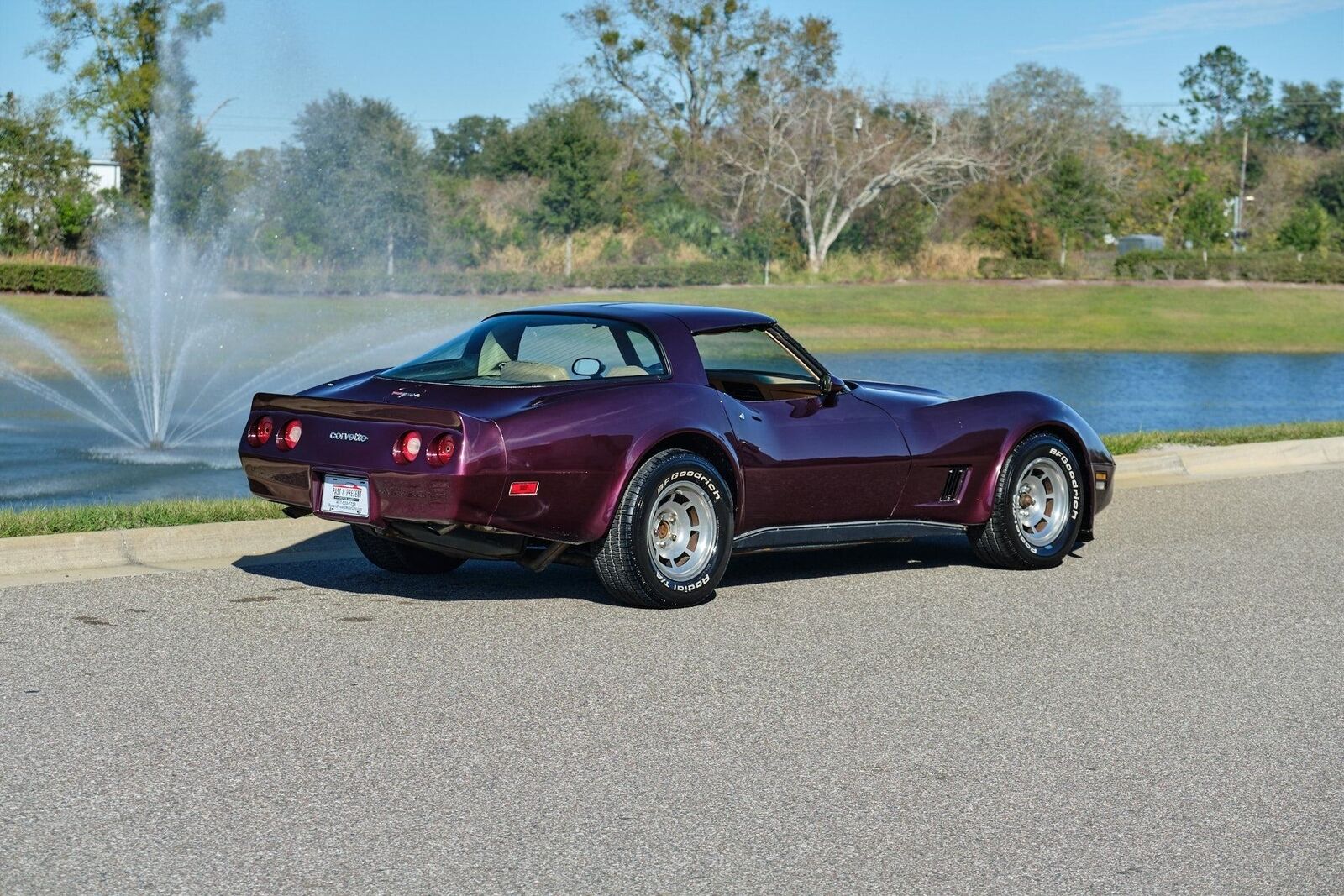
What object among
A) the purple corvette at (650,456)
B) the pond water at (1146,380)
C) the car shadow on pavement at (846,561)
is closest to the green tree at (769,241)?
the pond water at (1146,380)

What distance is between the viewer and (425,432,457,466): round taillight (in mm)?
6980

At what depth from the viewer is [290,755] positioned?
528 cm

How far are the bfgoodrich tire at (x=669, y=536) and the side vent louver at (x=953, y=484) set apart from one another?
1.38 metres

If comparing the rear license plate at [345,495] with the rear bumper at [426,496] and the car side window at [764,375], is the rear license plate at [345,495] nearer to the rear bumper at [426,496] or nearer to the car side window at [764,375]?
the rear bumper at [426,496]

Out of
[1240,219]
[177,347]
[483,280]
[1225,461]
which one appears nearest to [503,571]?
[1225,461]

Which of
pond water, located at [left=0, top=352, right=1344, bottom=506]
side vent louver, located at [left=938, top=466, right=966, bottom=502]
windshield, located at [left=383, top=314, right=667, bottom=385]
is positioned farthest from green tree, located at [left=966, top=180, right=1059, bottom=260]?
windshield, located at [left=383, top=314, right=667, bottom=385]

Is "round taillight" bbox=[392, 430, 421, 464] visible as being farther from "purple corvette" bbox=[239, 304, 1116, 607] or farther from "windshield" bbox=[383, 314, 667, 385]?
"windshield" bbox=[383, 314, 667, 385]

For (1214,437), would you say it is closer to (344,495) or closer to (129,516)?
(129,516)

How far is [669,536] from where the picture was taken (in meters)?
7.75

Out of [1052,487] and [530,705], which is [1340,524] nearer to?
[1052,487]

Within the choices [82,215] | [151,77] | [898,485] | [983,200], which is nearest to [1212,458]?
[898,485]

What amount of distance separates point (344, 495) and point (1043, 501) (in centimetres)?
391

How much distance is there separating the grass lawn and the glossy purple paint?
2303 cm

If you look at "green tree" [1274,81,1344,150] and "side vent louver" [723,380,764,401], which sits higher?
"green tree" [1274,81,1344,150]
